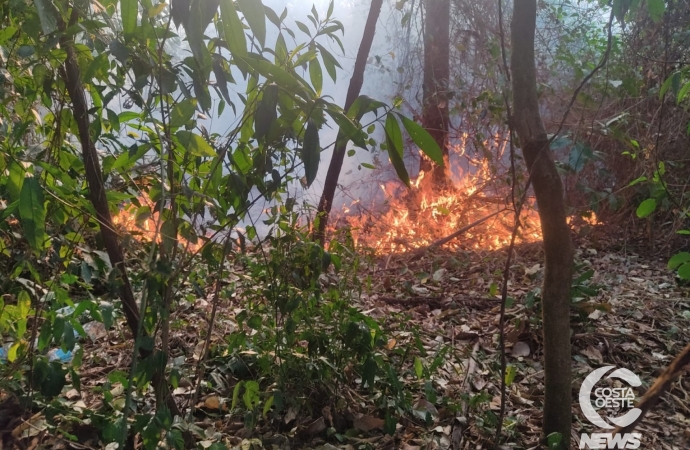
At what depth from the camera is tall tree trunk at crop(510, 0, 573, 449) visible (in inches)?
40.4

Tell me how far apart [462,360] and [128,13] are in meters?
1.41

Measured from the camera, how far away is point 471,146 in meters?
3.65

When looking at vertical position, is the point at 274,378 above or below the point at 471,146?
below

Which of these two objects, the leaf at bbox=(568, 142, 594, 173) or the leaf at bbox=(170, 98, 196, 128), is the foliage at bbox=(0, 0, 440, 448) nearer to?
the leaf at bbox=(170, 98, 196, 128)

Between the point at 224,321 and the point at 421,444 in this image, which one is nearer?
the point at 421,444

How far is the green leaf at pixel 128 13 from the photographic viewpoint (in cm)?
78

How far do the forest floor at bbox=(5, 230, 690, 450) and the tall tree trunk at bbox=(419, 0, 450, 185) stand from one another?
3.63ft

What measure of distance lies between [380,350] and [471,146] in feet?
7.97

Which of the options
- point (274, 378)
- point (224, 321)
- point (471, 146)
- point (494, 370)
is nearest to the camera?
point (274, 378)

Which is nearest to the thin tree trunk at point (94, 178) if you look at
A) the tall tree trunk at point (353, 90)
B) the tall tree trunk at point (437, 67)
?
the tall tree trunk at point (353, 90)

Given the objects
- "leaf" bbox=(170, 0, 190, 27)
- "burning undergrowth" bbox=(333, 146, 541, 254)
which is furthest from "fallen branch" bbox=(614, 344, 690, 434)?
"burning undergrowth" bbox=(333, 146, 541, 254)

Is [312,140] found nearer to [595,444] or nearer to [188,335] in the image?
[595,444]

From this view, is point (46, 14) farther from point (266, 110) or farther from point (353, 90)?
point (353, 90)

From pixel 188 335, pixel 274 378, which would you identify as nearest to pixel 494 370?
pixel 274 378
